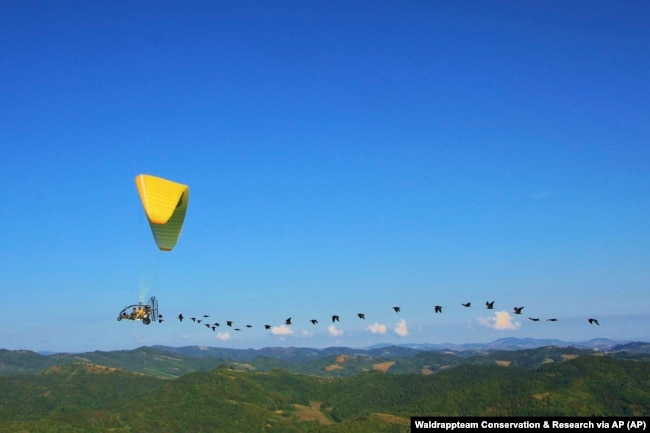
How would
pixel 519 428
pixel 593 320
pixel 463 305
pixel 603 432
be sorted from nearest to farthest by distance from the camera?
pixel 593 320 < pixel 463 305 < pixel 603 432 < pixel 519 428

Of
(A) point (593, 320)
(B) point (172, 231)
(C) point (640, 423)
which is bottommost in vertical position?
(C) point (640, 423)

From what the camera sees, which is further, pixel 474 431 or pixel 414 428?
pixel 474 431

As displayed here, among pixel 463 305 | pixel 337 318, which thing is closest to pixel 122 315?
pixel 337 318

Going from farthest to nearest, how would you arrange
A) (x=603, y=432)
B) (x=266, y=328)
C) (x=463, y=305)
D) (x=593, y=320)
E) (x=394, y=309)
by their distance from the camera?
(x=266, y=328) → (x=603, y=432) → (x=394, y=309) → (x=463, y=305) → (x=593, y=320)

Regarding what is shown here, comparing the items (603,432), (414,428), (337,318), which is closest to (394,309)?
(337,318)

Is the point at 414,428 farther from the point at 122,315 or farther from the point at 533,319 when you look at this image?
the point at 122,315

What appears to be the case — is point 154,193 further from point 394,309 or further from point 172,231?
point 394,309

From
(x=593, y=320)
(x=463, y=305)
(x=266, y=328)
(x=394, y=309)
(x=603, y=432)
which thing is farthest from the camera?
(x=266, y=328)

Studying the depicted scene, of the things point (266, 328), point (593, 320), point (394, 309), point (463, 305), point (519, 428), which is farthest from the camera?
point (519, 428)

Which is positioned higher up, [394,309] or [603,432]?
[394,309]
